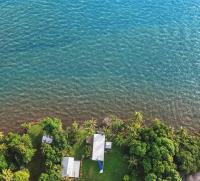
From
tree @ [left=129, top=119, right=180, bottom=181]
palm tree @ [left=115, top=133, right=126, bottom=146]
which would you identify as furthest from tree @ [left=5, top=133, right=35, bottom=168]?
tree @ [left=129, top=119, right=180, bottom=181]

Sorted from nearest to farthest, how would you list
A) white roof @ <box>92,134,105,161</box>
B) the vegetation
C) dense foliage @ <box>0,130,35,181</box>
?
dense foliage @ <box>0,130,35,181</box> < the vegetation < white roof @ <box>92,134,105,161</box>

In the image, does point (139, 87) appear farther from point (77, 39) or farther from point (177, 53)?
point (77, 39)

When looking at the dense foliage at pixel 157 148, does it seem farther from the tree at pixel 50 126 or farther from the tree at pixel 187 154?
the tree at pixel 50 126

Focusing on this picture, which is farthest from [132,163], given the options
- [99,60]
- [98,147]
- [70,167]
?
[99,60]

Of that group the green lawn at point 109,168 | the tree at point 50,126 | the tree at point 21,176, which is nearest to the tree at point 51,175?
the tree at point 21,176

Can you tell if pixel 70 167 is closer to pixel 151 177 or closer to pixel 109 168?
pixel 109 168

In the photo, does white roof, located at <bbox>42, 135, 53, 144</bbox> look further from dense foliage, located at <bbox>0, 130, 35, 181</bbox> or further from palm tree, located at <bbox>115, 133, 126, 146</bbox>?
palm tree, located at <bbox>115, 133, 126, 146</bbox>

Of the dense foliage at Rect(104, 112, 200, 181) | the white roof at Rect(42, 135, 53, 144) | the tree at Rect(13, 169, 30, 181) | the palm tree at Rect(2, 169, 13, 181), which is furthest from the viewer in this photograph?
the white roof at Rect(42, 135, 53, 144)
